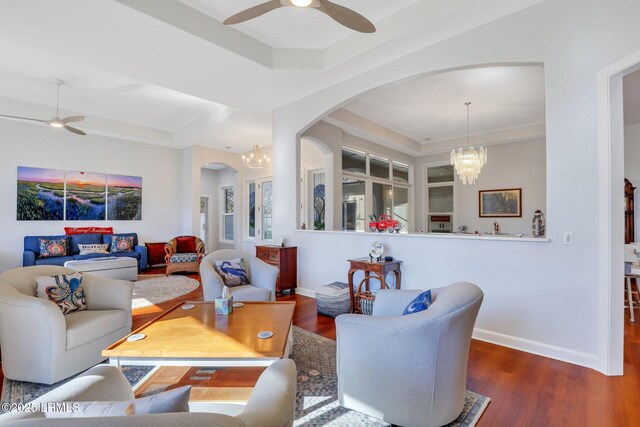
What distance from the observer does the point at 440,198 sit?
323 inches

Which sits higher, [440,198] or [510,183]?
[510,183]

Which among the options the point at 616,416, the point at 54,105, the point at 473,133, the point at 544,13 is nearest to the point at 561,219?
the point at 616,416

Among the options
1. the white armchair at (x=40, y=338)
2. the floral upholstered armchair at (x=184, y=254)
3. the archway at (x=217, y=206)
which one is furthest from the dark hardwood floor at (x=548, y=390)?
the archway at (x=217, y=206)

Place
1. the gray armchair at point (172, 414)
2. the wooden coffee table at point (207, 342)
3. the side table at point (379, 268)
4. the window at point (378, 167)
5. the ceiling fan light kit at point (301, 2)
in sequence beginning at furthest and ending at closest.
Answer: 1. the window at point (378, 167)
2. the side table at point (379, 268)
3. the ceiling fan light kit at point (301, 2)
4. the wooden coffee table at point (207, 342)
5. the gray armchair at point (172, 414)

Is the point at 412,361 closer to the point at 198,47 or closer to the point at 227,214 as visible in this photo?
the point at 198,47

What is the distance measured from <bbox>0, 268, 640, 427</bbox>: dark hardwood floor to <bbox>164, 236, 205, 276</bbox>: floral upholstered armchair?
5648 mm

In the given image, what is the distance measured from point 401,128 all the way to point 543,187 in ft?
10.4

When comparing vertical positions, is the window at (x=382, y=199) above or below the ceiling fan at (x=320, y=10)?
below

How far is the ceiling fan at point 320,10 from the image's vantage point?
2.23 m

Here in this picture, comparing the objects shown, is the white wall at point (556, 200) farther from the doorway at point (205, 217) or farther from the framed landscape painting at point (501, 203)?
the doorway at point (205, 217)

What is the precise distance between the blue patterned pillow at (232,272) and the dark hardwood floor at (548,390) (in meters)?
2.52

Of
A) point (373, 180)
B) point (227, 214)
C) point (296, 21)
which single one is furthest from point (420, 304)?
point (227, 214)

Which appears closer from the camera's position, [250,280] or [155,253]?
[250,280]

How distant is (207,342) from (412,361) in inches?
50.6
